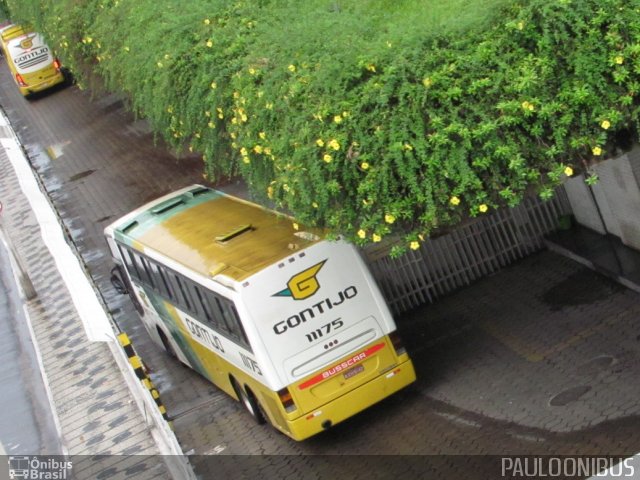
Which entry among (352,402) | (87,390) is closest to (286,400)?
(352,402)

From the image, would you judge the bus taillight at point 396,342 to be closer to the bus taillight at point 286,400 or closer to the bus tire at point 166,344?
the bus taillight at point 286,400

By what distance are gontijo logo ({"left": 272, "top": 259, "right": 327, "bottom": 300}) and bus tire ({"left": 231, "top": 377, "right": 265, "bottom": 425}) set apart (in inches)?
75.3

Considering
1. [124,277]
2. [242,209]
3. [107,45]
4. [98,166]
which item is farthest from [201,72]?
[98,166]

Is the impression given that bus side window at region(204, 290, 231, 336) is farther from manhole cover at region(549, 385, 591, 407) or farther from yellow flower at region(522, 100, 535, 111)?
yellow flower at region(522, 100, 535, 111)

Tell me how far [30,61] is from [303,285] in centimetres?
2638

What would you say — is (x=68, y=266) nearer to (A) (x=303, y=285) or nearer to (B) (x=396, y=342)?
(A) (x=303, y=285)

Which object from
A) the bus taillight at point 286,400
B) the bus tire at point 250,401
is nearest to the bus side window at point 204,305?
the bus tire at point 250,401

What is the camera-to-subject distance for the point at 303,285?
42.4ft

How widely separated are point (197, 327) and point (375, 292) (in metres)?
2.85

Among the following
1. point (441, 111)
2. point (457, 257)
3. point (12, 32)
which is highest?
point (12, 32)

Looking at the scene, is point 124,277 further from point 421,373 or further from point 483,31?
point 483,31

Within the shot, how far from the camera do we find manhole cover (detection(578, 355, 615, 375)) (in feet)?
43.3

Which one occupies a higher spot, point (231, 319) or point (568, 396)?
point (231, 319)

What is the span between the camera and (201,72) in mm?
14914
